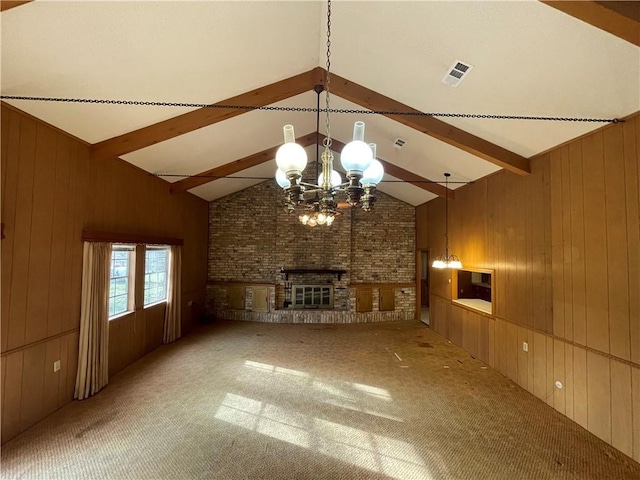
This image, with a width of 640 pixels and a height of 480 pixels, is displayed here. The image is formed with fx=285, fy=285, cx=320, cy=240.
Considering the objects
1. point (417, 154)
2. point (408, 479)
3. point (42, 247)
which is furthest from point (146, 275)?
point (417, 154)

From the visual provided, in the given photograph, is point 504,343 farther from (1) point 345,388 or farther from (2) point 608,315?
(1) point 345,388

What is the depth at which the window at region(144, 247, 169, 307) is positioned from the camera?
525 centimetres

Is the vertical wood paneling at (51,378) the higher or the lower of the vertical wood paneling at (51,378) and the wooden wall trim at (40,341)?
the lower

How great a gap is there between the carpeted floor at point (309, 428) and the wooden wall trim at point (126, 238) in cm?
197

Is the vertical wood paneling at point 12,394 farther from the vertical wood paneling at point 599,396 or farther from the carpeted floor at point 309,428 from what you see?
the vertical wood paneling at point 599,396

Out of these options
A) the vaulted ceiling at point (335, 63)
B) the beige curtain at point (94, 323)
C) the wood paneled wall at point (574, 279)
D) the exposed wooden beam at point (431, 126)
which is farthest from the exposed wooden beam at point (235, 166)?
the wood paneled wall at point (574, 279)

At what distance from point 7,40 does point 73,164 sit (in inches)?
61.3

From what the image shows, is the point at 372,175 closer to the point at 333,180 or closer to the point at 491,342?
the point at 333,180

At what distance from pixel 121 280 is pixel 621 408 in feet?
21.3

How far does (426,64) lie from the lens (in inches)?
114

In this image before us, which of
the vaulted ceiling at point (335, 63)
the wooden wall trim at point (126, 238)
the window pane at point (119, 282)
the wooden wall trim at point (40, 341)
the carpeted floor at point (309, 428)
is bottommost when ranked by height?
the carpeted floor at point (309, 428)

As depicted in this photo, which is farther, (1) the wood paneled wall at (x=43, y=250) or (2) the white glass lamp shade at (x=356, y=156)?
(1) the wood paneled wall at (x=43, y=250)

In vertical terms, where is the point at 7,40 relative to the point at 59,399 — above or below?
above

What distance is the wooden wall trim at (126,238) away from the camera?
3625 mm
